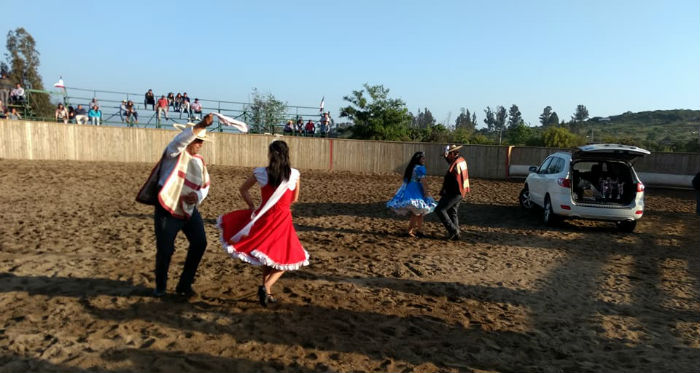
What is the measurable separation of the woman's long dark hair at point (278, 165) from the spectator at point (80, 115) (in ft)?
67.7

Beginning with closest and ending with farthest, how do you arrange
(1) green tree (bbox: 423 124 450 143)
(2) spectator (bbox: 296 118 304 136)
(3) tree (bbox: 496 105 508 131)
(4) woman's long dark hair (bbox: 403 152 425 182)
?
(4) woman's long dark hair (bbox: 403 152 425 182)
(2) spectator (bbox: 296 118 304 136)
(1) green tree (bbox: 423 124 450 143)
(3) tree (bbox: 496 105 508 131)

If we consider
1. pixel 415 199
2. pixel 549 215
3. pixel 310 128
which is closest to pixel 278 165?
pixel 415 199

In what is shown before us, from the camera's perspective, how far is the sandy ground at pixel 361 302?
4.06m

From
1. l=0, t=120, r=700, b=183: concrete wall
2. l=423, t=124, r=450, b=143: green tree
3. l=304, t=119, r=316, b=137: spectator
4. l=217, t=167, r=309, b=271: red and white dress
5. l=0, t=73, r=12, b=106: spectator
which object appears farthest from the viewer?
l=423, t=124, r=450, b=143: green tree

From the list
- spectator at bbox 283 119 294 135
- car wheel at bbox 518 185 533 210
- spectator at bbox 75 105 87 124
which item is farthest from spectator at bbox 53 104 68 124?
car wheel at bbox 518 185 533 210

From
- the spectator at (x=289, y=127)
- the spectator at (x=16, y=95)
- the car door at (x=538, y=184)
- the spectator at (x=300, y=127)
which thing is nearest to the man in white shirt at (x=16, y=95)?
the spectator at (x=16, y=95)

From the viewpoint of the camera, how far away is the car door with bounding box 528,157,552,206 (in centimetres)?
1131

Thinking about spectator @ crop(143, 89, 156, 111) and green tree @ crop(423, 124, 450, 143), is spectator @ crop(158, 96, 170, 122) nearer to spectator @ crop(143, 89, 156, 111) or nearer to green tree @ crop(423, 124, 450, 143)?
spectator @ crop(143, 89, 156, 111)

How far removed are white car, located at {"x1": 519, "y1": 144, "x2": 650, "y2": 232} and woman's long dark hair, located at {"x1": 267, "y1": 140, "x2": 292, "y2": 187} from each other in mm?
7312

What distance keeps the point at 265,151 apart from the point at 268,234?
18.1 meters

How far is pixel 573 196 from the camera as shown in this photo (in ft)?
33.2

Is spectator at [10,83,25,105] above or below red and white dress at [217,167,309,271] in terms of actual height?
above

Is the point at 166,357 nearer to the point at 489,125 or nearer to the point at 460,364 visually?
the point at 460,364

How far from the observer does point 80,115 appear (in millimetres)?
22625
